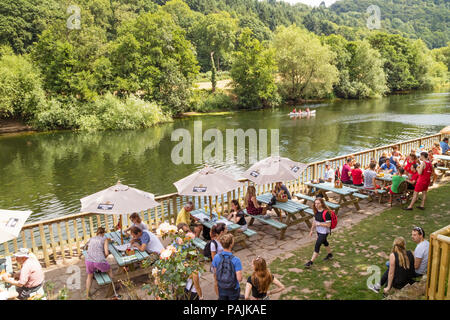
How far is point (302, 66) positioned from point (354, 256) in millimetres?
57293

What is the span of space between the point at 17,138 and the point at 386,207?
131 ft

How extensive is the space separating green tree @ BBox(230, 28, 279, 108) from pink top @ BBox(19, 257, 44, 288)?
184 ft

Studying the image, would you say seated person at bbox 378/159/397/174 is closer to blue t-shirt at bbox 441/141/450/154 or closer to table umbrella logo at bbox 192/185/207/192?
blue t-shirt at bbox 441/141/450/154

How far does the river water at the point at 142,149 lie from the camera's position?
1972 centimetres

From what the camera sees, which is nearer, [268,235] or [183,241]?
[183,241]

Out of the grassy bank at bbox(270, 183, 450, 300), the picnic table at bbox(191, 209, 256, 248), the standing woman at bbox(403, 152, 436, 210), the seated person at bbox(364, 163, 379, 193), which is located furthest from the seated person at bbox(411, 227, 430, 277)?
the seated person at bbox(364, 163, 379, 193)

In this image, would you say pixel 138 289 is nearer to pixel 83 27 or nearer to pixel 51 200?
pixel 51 200

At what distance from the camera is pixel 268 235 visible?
378 inches

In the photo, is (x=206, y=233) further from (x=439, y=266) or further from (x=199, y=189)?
(x=439, y=266)

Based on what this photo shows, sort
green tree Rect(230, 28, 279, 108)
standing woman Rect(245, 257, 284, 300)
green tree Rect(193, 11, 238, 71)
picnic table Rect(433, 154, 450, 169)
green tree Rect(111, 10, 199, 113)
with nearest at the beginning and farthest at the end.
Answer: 1. standing woman Rect(245, 257, 284, 300)
2. picnic table Rect(433, 154, 450, 169)
3. green tree Rect(111, 10, 199, 113)
4. green tree Rect(230, 28, 279, 108)
5. green tree Rect(193, 11, 238, 71)

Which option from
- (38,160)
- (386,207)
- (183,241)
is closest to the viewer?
(183,241)

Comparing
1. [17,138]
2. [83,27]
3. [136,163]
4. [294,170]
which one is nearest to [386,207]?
[294,170]

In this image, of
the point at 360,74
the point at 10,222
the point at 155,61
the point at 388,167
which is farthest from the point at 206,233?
the point at 360,74

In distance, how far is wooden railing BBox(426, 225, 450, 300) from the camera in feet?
14.5
